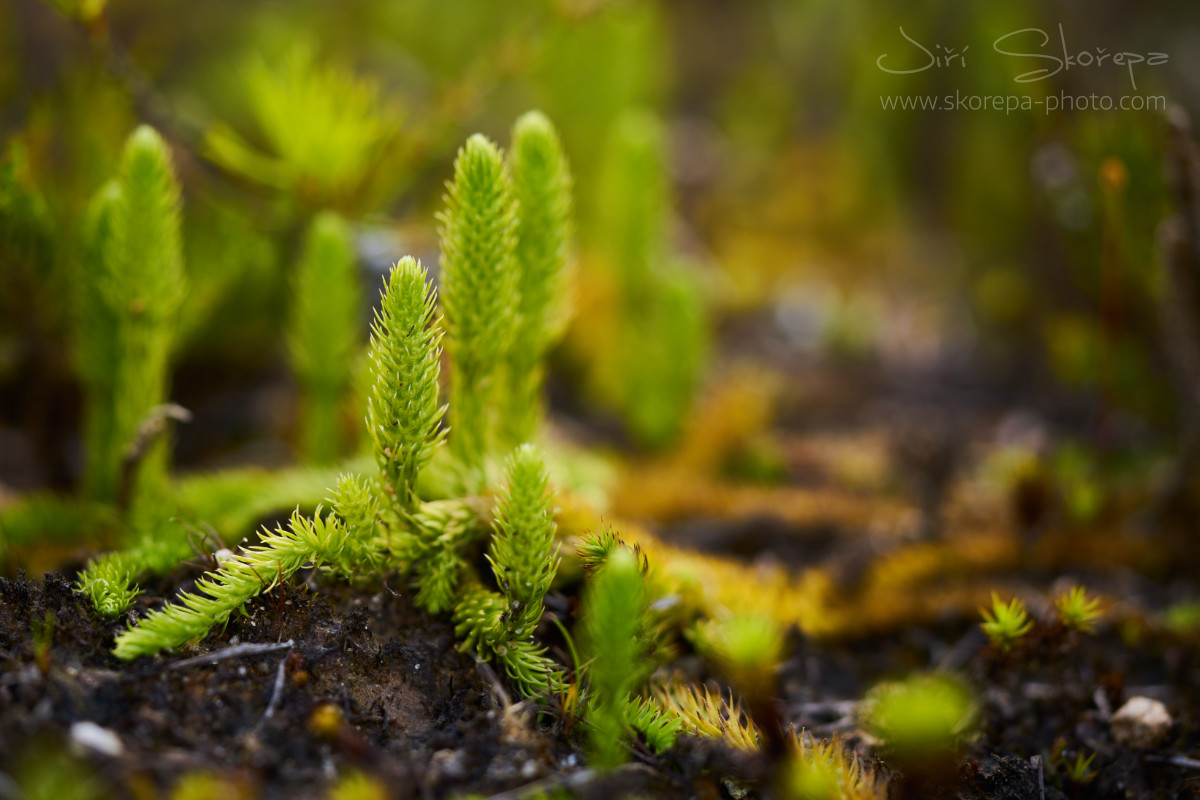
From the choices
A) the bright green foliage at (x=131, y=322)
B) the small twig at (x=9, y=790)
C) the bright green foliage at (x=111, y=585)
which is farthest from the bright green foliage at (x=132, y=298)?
the small twig at (x=9, y=790)

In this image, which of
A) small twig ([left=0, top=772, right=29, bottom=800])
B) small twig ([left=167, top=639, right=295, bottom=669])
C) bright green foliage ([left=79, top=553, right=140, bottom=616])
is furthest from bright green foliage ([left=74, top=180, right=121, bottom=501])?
small twig ([left=0, top=772, right=29, bottom=800])

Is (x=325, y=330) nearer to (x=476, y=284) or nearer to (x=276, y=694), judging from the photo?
(x=476, y=284)

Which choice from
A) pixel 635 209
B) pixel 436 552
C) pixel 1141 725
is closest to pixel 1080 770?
pixel 1141 725

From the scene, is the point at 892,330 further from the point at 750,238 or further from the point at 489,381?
the point at 489,381

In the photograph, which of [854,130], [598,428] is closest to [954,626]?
[598,428]

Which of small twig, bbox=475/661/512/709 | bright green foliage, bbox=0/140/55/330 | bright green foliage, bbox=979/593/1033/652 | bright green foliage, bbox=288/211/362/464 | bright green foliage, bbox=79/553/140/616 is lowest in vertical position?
small twig, bbox=475/661/512/709

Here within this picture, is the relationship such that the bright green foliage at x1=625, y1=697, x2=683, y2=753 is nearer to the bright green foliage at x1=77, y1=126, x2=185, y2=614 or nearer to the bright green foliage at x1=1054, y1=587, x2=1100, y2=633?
the bright green foliage at x1=1054, y1=587, x2=1100, y2=633
